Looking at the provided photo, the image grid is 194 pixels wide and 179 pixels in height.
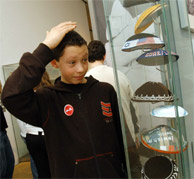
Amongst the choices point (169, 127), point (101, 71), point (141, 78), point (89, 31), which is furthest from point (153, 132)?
point (89, 31)

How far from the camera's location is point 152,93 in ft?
1.84

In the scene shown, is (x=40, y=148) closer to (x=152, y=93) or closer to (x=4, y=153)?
(x=4, y=153)

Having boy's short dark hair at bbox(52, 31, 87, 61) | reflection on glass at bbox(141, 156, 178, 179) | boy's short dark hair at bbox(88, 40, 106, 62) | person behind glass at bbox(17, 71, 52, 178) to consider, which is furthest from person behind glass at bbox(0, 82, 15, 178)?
reflection on glass at bbox(141, 156, 178, 179)

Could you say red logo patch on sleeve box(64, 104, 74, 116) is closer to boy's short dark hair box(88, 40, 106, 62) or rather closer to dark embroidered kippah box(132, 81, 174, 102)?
dark embroidered kippah box(132, 81, 174, 102)

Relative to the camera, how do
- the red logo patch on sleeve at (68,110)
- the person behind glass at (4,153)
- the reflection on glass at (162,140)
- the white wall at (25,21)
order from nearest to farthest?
the reflection on glass at (162,140), the red logo patch on sleeve at (68,110), the person behind glass at (4,153), the white wall at (25,21)

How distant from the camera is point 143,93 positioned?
564mm

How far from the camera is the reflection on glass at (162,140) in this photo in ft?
1.71

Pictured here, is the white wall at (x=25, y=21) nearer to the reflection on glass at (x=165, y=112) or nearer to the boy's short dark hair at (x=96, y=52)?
the boy's short dark hair at (x=96, y=52)

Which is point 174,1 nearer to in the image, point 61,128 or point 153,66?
point 153,66

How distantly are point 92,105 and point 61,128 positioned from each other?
14cm

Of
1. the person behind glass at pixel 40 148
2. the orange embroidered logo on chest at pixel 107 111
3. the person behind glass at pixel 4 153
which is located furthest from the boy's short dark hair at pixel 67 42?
the person behind glass at pixel 4 153

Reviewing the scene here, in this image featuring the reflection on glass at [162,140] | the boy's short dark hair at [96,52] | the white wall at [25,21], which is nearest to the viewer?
the reflection on glass at [162,140]

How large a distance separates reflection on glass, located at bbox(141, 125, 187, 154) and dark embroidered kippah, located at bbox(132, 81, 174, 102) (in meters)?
0.09

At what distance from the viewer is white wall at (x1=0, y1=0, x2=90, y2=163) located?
228 cm
